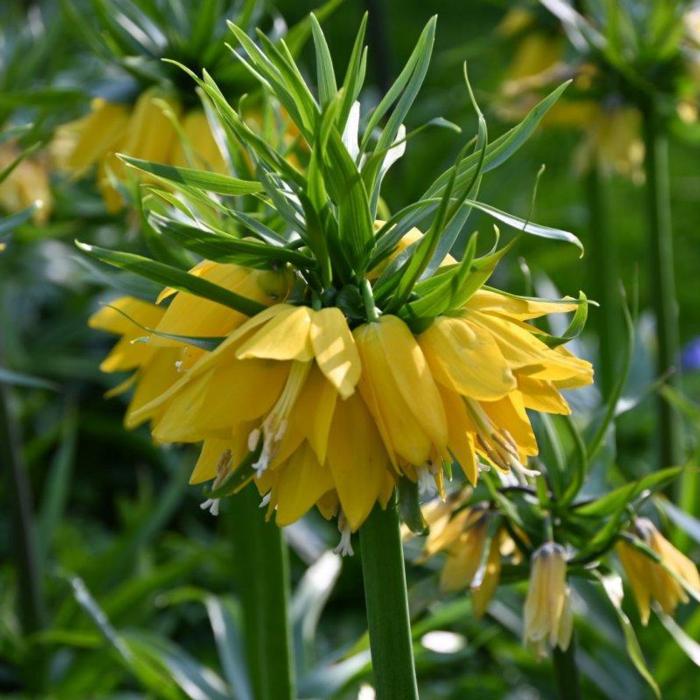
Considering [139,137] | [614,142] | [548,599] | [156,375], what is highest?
[614,142]

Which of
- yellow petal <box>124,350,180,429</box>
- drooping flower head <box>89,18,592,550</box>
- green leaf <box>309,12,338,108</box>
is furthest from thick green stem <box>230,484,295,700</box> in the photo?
green leaf <box>309,12,338,108</box>

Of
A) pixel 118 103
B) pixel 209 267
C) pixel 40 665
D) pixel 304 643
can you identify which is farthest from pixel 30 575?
pixel 209 267

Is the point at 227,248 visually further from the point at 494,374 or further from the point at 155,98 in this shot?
the point at 155,98

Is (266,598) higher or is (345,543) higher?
(345,543)

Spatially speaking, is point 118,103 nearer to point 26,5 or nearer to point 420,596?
point 420,596

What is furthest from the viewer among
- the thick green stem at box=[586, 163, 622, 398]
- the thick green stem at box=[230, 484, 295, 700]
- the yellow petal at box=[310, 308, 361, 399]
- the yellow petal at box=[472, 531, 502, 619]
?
the thick green stem at box=[586, 163, 622, 398]

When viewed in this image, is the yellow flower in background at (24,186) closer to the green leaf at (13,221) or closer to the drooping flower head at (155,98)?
the drooping flower head at (155,98)

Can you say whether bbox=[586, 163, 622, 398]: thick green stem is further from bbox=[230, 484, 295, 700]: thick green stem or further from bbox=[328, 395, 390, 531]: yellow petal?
bbox=[328, 395, 390, 531]: yellow petal

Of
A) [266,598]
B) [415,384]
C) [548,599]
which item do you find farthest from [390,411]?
[266,598]

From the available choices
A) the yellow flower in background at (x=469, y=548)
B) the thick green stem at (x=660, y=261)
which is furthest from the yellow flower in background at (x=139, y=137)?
the thick green stem at (x=660, y=261)
